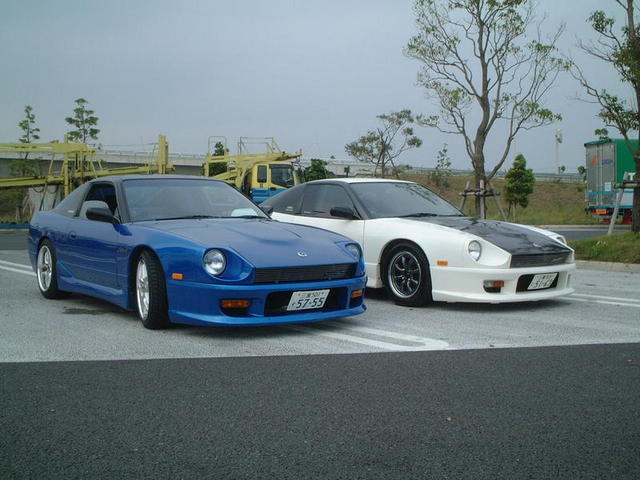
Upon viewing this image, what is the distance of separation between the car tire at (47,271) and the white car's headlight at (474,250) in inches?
161

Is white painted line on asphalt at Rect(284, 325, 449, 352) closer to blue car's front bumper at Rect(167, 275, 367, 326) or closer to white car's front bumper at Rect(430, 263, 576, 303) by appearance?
blue car's front bumper at Rect(167, 275, 367, 326)

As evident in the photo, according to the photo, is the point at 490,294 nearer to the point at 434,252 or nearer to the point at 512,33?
the point at 434,252

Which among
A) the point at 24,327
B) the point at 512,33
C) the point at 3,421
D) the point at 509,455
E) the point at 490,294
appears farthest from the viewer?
the point at 512,33

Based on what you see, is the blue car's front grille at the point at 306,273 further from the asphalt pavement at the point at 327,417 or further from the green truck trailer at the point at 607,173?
the green truck trailer at the point at 607,173

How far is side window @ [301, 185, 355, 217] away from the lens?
789cm

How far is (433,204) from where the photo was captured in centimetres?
801

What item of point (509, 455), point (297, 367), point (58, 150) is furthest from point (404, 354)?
point (58, 150)

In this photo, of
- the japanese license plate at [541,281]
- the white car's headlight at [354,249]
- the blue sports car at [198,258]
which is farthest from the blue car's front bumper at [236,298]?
the japanese license plate at [541,281]

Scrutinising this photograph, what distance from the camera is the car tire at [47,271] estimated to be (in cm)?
705

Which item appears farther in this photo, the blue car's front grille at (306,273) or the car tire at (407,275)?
the car tire at (407,275)

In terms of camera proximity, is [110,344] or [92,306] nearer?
[110,344]

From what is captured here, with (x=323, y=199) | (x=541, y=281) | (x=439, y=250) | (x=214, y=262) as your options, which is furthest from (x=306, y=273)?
(x=323, y=199)

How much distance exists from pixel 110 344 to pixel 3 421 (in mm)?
1762

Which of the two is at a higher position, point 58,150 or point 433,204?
point 58,150
